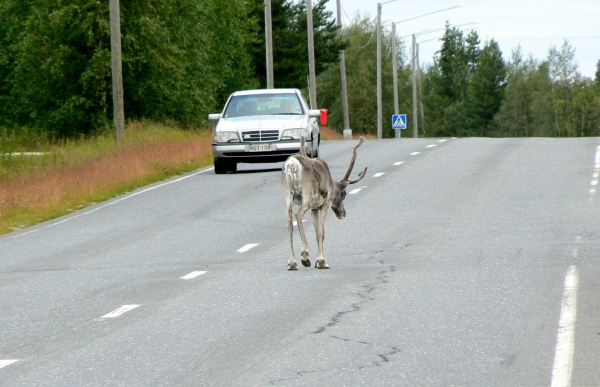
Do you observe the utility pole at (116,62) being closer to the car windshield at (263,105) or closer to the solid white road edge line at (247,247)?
the car windshield at (263,105)

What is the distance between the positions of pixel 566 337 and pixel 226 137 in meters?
17.8

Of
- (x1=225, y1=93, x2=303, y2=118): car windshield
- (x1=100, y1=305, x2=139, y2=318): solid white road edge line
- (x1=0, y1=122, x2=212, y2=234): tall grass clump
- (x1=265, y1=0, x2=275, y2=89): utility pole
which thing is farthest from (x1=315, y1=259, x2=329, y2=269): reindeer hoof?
(x1=265, y1=0, x2=275, y2=89): utility pole

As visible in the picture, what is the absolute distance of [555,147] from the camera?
30719 millimetres

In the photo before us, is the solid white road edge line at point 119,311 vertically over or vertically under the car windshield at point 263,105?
under

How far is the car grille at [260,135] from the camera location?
2575 centimetres

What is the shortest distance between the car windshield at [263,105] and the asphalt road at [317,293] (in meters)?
5.63

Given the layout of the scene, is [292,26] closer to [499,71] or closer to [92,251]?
[92,251]

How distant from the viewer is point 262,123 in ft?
85.3

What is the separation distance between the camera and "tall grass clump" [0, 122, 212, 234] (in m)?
21.4

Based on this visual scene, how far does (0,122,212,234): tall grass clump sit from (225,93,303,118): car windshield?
189 cm

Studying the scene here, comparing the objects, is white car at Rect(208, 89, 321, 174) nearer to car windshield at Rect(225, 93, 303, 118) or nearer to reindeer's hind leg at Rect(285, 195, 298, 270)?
car windshield at Rect(225, 93, 303, 118)

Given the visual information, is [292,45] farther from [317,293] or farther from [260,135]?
[317,293]

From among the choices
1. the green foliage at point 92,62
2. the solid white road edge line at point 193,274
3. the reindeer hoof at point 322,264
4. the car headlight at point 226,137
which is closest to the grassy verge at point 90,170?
the car headlight at point 226,137

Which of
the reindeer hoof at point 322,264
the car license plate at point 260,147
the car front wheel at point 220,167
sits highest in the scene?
the car license plate at point 260,147
